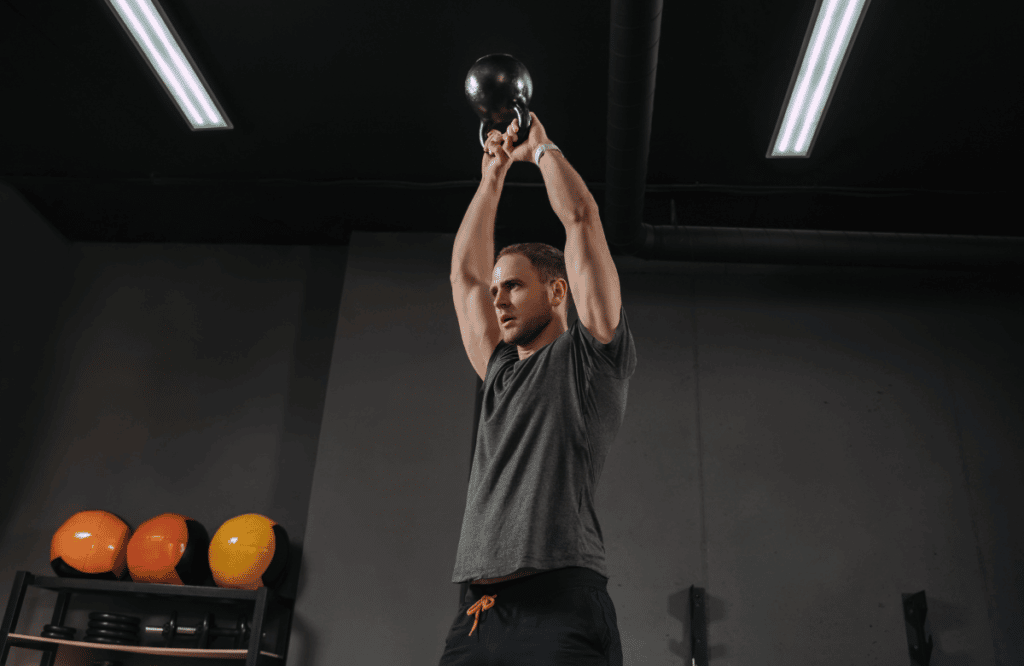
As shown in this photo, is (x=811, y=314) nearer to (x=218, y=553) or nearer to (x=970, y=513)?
(x=970, y=513)

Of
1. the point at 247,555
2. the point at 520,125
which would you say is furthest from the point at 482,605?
the point at 247,555

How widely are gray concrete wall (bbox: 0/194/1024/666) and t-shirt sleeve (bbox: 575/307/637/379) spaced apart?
241 centimetres

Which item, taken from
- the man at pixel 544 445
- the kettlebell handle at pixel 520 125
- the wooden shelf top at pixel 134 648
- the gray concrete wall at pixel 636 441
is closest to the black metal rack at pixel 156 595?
the wooden shelf top at pixel 134 648

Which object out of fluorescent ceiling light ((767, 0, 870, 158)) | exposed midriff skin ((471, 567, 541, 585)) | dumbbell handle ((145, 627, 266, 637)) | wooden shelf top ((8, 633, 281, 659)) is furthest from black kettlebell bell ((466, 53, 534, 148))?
dumbbell handle ((145, 627, 266, 637))

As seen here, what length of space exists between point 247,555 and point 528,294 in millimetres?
2375

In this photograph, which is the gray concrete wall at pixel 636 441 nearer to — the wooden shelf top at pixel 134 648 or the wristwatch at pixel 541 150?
the wooden shelf top at pixel 134 648

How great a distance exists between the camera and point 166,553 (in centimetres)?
330

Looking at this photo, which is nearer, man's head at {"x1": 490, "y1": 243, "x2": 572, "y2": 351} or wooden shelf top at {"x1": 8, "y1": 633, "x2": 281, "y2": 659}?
man's head at {"x1": 490, "y1": 243, "x2": 572, "y2": 351}

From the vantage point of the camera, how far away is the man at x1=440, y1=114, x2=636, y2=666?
3.83 ft

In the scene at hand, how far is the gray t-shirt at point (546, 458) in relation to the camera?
1.20 metres

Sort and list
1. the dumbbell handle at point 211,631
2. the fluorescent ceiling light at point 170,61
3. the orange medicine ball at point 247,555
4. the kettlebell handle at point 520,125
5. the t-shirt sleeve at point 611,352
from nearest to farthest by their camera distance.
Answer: the t-shirt sleeve at point 611,352 < the kettlebell handle at point 520,125 < the fluorescent ceiling light at point 170,61 < the orange medicine ball at point 247,555 < the dumbbell handle at point 211,631

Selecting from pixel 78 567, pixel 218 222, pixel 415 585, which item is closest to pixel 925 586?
pixel 415 585

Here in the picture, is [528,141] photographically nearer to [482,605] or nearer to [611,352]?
[611,352]

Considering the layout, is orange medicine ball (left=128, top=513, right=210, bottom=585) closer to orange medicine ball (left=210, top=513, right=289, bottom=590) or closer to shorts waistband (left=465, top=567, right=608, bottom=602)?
orange medicine ball (left=210, top=513, right=289, bottom=590)
